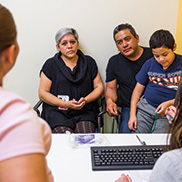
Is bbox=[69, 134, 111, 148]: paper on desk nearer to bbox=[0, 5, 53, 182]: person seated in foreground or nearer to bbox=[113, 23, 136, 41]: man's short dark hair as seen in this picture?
bbox=[0, 5, 53, 182]: person seated in foreground

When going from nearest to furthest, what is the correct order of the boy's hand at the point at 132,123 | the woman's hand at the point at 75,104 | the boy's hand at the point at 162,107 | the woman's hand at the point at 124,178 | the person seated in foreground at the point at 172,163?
the person seated in foreground at the point at 172,163 < the woman's hand at the point at 124,178 < the boy's hand at the point at 162,107 < the boy's hand at the point at 132,123 < the woman's hand at the point at 75,104

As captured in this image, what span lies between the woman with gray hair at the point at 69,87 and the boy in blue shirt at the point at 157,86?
44cm

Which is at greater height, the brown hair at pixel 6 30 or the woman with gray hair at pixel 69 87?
the brown hair at pixel 6 30

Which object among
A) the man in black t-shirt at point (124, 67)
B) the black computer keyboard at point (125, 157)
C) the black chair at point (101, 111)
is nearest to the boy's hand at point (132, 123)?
the man in black t-shirt at point (124, 67)

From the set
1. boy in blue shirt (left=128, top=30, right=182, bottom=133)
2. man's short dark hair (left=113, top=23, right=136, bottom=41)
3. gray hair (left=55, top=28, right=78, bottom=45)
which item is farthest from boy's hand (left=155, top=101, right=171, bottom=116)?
gray hair (left=55, top=28, right=78, bottom=45)

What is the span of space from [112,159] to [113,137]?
0.28 metres

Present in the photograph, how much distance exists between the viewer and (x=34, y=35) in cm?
236

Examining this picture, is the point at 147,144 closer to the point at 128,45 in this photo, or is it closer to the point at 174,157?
the point at 174,157

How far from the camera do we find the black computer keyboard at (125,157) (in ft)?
3.72

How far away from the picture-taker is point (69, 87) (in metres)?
2.26

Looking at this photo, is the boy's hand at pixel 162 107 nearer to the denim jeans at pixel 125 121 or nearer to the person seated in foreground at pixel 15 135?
the denim jeans at pixel 125 121

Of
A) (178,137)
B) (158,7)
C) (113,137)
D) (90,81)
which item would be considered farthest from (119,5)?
(178,137)

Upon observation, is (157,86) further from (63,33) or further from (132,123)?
(63,33)

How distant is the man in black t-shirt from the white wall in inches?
6.7
